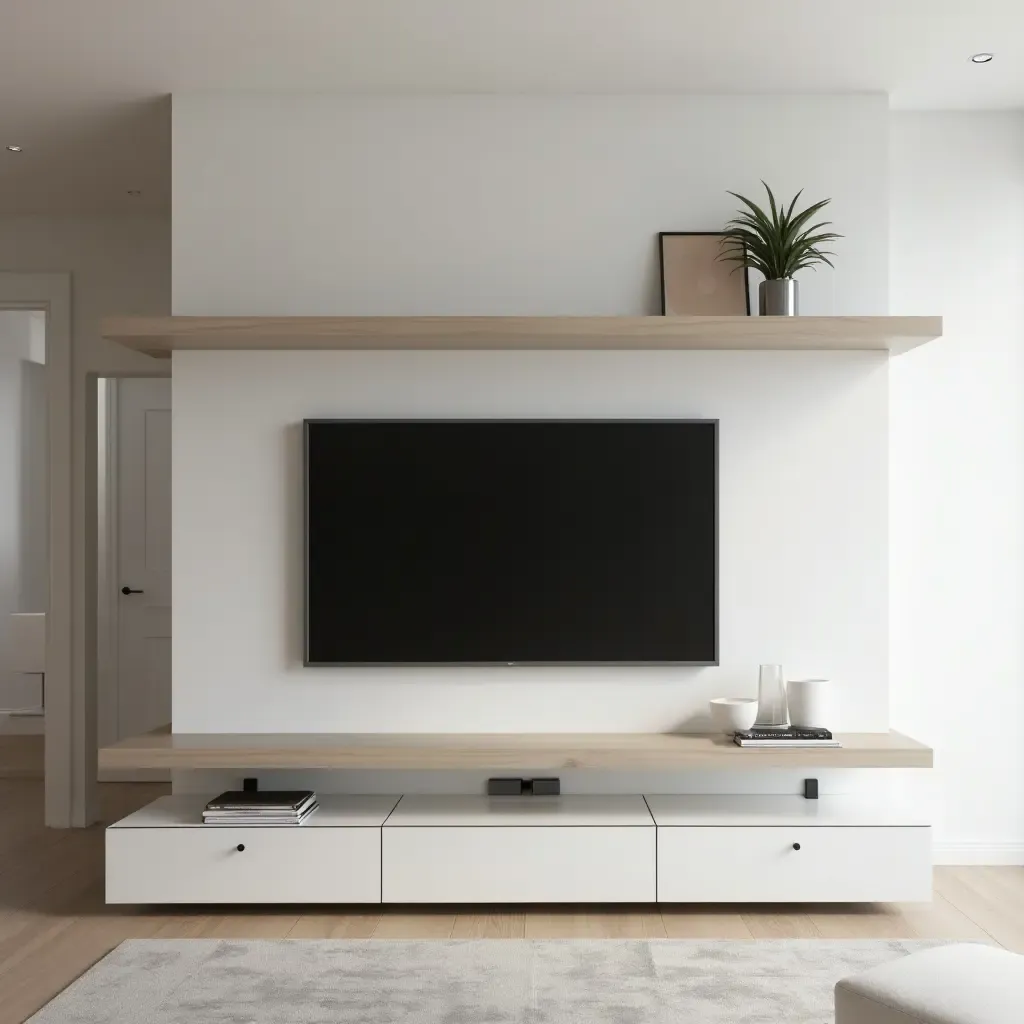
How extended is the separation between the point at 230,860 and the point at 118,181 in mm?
2826

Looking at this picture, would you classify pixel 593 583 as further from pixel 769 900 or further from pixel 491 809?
pixel 769 900

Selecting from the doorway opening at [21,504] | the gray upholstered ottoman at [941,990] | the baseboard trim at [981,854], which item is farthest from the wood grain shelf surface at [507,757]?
the doorway opening at [21,504]

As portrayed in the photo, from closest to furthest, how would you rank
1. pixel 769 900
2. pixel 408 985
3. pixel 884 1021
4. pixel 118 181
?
pixel 884 1021, pixel 408 985, pixel 769 900, pixel 118 181

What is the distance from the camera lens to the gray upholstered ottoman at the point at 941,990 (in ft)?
6.89

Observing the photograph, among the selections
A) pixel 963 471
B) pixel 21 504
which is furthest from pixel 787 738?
pixel 21 504

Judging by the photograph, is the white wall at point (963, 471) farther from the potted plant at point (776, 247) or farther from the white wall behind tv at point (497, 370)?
the potted plant at point (776, 247)

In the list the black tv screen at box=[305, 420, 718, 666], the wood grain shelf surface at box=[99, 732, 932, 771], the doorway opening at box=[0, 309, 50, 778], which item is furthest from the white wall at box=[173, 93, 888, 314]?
the doorway opening at box=[0, 309, 50, 778]

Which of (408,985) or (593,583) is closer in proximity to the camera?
(408,985)

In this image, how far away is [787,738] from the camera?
12.4 feet

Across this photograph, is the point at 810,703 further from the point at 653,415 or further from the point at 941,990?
the point at 941,990

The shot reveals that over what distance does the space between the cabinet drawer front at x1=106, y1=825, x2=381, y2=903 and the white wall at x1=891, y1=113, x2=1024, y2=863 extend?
2003mm

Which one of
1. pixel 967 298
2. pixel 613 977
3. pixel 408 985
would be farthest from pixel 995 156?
pixel 408 985

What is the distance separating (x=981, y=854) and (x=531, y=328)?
8.17 feet

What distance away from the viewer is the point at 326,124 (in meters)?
4.11
